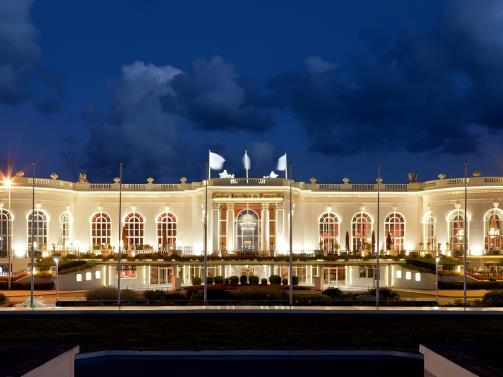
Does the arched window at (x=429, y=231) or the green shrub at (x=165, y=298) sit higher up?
the arched window at (x=429, y=231)

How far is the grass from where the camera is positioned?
84.5 feet

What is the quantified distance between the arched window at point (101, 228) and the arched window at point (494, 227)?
38962mm

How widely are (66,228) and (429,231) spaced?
127 ft

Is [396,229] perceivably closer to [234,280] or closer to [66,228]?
[234,280]

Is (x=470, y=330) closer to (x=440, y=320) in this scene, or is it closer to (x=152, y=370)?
(x=440, y=320)

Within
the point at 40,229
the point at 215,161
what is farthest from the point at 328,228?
the point at 40,229

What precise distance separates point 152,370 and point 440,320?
16471mm

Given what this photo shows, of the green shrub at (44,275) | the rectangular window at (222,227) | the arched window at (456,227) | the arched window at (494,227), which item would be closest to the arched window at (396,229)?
A: the arched window at (456,227)

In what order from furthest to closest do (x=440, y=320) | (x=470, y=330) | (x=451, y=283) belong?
(x=451, y=283) < (x=440, y=320) < (x=470, y=330)

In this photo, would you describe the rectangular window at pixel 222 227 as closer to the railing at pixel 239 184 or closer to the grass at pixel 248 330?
the railing at pixel 239 184

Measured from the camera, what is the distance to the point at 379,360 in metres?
22.8

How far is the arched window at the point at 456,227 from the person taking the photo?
64.4 m

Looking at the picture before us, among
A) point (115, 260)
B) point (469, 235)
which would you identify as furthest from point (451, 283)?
point (115, 260)

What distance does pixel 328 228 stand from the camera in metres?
71.4
